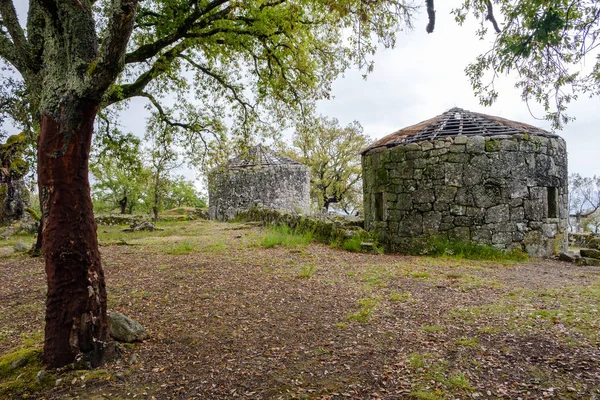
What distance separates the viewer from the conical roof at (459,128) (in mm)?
9648

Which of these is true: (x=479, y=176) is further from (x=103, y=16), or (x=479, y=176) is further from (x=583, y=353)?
(x=103, y=16)

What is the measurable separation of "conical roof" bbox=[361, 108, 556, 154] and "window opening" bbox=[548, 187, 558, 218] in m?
1.60

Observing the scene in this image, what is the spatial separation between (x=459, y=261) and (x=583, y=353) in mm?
5249

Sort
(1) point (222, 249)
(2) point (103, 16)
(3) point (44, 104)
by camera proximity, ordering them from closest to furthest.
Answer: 1. (3) point (44, 104)
2. (2) point (103, 16)
3. (1) point (222, 249)

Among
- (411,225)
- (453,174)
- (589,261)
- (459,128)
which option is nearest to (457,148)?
(453,174)

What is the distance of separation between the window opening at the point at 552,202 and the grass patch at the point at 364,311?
765 cm

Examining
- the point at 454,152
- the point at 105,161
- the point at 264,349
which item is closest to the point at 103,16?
the point at 105,161

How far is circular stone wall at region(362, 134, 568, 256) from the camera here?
9094 mm

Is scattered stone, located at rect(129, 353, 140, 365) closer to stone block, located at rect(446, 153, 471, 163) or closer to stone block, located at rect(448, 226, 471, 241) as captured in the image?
stone block, located at rect(448, 226, 471, 241)

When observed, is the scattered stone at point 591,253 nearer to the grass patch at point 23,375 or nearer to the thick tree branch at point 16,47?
the grass patch at point 23,375

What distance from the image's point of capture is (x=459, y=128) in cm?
985

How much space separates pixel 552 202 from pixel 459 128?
10.9ft

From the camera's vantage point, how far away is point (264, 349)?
3.57 metres

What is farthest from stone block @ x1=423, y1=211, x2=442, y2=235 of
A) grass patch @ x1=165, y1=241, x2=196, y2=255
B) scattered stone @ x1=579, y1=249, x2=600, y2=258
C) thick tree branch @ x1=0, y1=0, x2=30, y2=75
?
thick tree branch @ x1=0, y1=0, x2=30, y2=75
